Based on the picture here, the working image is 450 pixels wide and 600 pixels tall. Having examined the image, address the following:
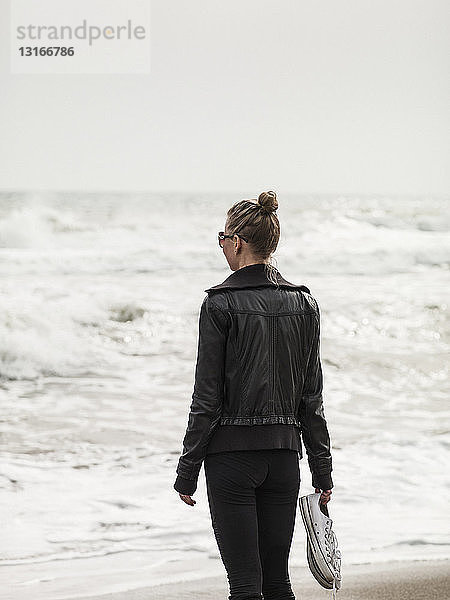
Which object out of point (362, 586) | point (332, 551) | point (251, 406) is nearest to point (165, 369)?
point (362, 586)

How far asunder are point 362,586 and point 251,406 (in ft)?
5.49

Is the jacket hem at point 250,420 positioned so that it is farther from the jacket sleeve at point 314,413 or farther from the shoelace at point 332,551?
the shoelace at point 332,551

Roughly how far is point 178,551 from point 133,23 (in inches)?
86.1

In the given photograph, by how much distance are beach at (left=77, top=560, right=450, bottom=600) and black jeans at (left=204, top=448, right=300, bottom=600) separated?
134 cm

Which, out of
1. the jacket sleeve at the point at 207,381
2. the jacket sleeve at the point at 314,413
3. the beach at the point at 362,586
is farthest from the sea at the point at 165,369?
the jacket sleeve at the point at 207,381

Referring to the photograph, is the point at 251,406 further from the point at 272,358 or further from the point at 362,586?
the point at 362,586

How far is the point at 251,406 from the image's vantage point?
206cm

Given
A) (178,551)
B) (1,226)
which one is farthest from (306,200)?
(178,551)

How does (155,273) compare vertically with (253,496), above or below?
above

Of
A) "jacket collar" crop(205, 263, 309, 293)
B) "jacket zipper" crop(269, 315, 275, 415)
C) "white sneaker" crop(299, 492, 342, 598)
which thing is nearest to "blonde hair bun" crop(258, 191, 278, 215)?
"jacket collar" crop(205, 263, 309, 293)

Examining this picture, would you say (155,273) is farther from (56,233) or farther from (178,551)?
(178,551)

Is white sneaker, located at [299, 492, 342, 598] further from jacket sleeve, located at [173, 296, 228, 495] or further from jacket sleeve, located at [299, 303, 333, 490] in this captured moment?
jacket sleeve, located at [173, 296, 228, 495]

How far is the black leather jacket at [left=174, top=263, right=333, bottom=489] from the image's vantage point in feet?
6.68

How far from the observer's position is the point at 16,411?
374 centimetres
